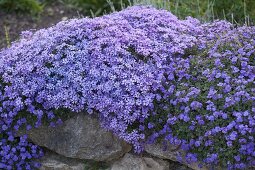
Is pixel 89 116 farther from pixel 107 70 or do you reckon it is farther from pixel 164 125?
pixel 164 125

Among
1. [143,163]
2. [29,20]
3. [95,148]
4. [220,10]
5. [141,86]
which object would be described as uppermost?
[29,20]

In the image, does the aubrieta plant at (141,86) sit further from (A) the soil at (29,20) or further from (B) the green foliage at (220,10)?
(A) the soil at (29,20)

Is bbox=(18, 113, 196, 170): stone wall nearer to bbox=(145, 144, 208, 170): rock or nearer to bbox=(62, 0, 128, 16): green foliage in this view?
bbox=(145, 144, 208, 170): rock

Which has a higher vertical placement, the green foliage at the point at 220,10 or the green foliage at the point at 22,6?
the green foliage at the point at 22,6

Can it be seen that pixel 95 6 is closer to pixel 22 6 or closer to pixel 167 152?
pixel 22 6

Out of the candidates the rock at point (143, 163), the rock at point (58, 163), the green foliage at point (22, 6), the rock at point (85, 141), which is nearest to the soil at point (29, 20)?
the green foliage at point (22, 6)

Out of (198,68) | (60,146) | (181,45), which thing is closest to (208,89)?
(198,68)

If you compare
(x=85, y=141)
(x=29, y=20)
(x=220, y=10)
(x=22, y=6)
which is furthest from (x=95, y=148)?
(x=22, y=6)
